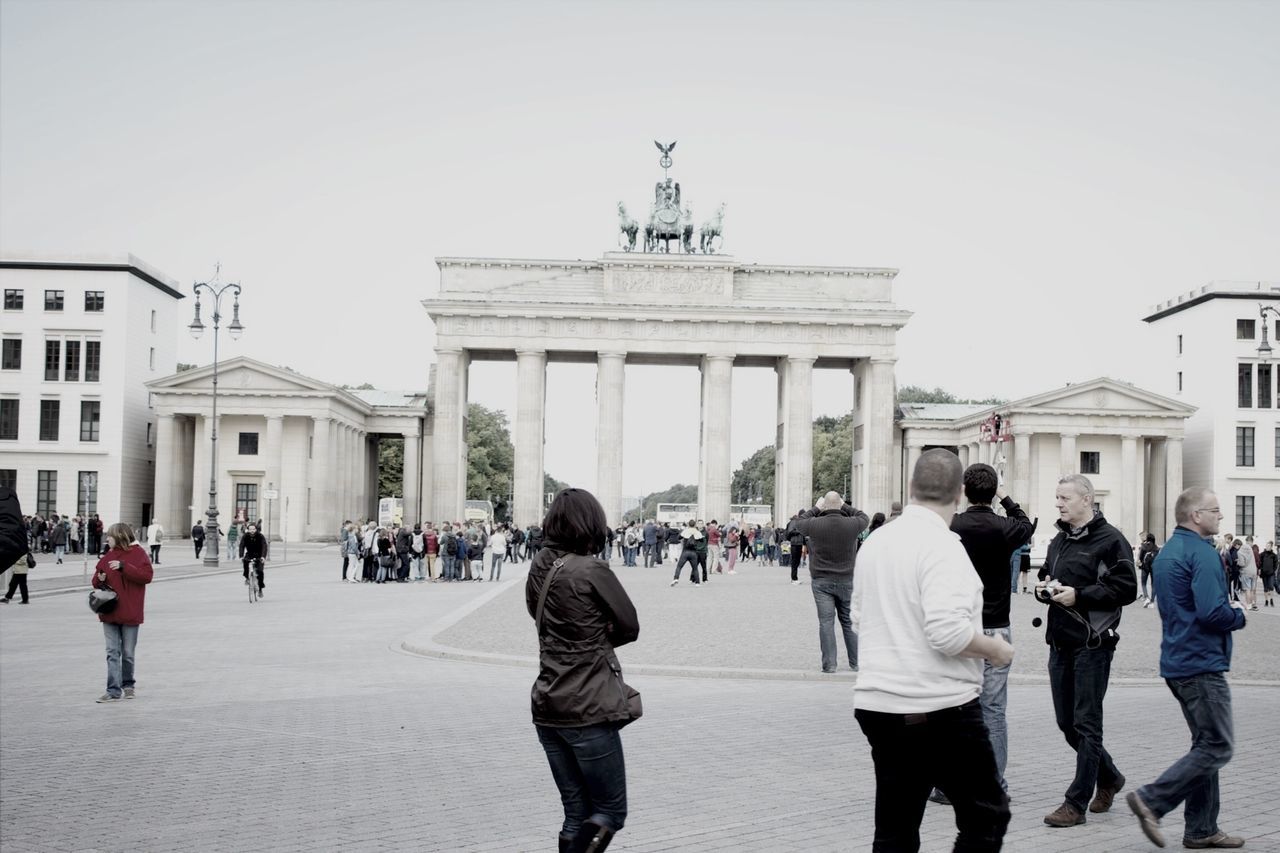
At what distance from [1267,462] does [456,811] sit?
259ft

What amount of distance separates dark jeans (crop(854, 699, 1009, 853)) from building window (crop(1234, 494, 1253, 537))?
7918 cm

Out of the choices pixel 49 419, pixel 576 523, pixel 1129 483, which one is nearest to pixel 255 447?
pixel 49 419

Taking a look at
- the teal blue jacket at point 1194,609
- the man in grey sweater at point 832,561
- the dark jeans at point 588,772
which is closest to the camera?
the dark jeans at point 588,772

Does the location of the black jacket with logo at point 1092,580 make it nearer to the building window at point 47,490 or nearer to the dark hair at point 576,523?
the dark hair at point 576,523

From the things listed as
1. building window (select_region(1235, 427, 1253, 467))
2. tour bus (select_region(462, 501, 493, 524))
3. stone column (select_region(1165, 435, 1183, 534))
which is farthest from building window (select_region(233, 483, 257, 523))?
building window (select_region(1235, 427, 1253, 467))

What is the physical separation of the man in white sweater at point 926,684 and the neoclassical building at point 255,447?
68.2 metres

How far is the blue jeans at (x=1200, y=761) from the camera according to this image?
7.86 meters

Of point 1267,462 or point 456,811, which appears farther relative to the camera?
point 1267,462

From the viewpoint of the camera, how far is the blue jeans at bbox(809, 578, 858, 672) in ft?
53.1

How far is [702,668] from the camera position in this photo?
55.3 feet

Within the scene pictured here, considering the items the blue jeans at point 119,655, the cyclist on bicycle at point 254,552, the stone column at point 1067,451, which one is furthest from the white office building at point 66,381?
the blue jeans at point 119,655

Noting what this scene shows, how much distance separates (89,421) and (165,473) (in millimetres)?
5132

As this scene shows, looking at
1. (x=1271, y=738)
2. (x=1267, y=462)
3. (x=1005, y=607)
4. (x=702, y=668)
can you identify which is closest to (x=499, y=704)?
(x=702, y=668)

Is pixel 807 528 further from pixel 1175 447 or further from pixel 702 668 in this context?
pixel 1175 447
